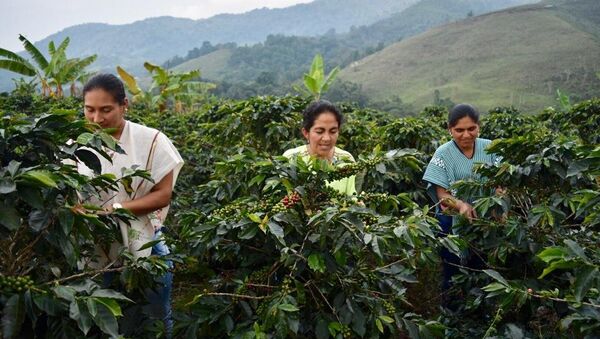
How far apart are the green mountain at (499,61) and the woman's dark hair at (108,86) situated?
37.4 metres

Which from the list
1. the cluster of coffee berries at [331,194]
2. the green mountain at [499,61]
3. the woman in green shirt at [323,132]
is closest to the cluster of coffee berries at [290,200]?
the cluster of coffee berries at [331,194]

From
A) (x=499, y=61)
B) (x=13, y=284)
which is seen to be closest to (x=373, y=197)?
(x=13, y=284)

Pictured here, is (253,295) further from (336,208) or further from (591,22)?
(591,22)

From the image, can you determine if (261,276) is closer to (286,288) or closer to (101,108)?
(286,288)

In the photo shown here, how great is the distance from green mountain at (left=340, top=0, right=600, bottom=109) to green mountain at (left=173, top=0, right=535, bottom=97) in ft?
34.6

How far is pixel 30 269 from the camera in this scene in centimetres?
164

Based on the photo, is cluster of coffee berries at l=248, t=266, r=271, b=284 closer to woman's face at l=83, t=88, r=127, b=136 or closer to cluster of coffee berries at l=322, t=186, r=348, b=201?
cluster of coffee berries at l=322, t=186, r=348, b=201

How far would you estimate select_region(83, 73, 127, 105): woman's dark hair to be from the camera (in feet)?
8.02

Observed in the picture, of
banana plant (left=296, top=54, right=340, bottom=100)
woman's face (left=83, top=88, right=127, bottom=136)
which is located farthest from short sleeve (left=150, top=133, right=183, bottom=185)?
banana plant (left=296, top=54, right=340, bottom=100)

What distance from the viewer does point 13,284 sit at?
58.6 inches

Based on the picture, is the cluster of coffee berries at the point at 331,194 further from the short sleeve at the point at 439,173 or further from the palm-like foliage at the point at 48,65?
the palm-like foliage at the point at 48,65

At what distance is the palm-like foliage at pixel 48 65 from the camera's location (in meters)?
13.6

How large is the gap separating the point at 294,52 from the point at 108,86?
93.1 meters

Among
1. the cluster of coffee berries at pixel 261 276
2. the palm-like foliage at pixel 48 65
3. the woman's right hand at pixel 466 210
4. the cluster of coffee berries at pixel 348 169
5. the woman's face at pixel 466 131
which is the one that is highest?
the palm-like foliage at pixel 48 65
